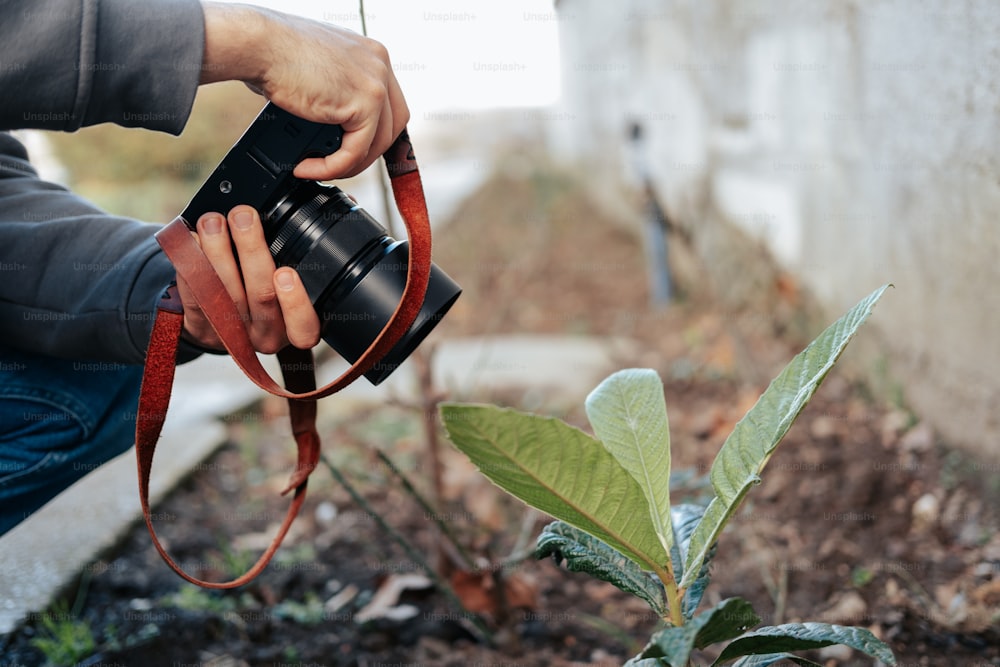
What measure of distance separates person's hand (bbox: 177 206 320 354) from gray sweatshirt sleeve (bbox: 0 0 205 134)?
141mm

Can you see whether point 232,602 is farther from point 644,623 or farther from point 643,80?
point 643,80

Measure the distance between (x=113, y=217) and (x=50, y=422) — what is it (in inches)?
13.7

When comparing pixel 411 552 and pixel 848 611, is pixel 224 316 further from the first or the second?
pixel 848 611

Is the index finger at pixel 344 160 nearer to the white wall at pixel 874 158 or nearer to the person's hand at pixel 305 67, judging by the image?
the person's hand at pixel 305 67

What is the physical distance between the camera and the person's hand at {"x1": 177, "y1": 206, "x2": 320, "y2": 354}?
1159 mm

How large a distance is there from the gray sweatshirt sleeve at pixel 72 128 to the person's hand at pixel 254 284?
0.14m

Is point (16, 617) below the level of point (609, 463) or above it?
below

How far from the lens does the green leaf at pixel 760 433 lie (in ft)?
3.00

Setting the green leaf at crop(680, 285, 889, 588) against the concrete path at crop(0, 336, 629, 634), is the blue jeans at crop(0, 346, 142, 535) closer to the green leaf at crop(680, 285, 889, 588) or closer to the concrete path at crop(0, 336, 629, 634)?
the concrete path at crop(0, 336, 629, 634)

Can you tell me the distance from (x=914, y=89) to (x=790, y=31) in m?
0.80

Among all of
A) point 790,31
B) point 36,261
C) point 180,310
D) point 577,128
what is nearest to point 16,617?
point 36,261

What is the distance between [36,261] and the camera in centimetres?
142

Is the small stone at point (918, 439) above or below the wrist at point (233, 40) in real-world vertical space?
below

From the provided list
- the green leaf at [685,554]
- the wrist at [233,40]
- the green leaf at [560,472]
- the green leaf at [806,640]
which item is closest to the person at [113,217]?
the wrist at [233,40]
